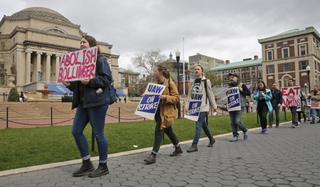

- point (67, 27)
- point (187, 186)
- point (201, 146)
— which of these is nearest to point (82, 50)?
point (187, 186)

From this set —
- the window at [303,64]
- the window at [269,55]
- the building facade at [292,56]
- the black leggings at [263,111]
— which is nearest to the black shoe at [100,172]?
the black leggings at [263,111]

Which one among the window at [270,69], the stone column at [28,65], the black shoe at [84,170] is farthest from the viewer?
the window at [270,69]

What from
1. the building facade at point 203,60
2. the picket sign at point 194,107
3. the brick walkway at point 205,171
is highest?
the building facade at point 203,60

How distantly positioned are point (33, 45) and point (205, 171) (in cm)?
6133

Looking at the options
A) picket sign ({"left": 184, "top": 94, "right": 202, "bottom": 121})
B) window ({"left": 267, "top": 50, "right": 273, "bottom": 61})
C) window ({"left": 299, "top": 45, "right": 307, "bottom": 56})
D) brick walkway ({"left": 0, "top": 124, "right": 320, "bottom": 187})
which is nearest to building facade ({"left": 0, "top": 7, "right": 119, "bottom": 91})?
window ({"left": 267, "top": 50, "right": 273, "bottom": 61})

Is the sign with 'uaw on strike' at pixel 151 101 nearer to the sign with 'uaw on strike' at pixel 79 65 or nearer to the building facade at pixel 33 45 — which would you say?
the sign with 'uaw on strike' at pixel 79 65

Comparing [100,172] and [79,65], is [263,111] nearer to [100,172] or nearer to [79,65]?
[100,172]

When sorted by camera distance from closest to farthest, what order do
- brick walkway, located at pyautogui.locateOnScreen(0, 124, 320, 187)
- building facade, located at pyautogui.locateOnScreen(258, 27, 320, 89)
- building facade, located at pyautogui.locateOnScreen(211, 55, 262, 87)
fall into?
brick walkway, located at pyautogui.locateOnScreen(0, 124, 320, 187), building facade, located at pyautogui.locateOnScreen(258, 27, 320, 89), building facade, located at pyautogui.locateOnScreen(211, 55, 262, 87)

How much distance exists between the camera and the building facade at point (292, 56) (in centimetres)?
6359

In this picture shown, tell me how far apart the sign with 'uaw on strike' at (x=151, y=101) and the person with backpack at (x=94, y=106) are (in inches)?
51.6

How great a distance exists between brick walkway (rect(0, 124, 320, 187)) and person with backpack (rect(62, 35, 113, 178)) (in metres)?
0.25

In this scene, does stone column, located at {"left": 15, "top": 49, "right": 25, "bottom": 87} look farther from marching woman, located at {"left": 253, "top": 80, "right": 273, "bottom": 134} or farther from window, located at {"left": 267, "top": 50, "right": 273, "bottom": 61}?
window, located at {"left": 267, "top": 50, "right": 273, "bottom": 61}

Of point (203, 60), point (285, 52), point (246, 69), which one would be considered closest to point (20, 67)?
point (285, 52)

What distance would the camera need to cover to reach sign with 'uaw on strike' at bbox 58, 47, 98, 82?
4.23 meters
